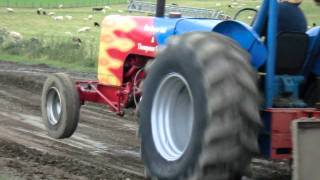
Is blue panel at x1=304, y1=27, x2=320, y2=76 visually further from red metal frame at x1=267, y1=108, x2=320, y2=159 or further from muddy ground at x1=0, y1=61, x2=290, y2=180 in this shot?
muddy ground at x1=0, y1=61, x2=290, y2=180

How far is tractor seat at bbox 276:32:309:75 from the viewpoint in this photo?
5.05 meters

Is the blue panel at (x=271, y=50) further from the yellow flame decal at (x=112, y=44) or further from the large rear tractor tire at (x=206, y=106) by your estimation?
the yellow flame decal at (x=112, y=44)

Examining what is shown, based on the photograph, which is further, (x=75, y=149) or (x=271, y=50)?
(x=75, y=149)

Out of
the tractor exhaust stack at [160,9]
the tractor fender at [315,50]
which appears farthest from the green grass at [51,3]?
the tractor fender at [315,50]

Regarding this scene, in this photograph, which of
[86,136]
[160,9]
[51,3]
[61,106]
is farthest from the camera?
[51,3]

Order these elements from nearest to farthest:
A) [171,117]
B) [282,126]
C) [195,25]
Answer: [282,126], [171,117], [195,25]

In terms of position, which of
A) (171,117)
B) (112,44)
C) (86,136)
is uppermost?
(112,44)

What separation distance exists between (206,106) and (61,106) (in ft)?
11.7

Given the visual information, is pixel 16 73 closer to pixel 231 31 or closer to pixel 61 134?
pixel 61 134

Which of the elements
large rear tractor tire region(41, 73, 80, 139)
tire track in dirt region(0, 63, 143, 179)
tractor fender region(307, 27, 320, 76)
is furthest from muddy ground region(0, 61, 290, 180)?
tractor fender region(307, 27, 320, 76)

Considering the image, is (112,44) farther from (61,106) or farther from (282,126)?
(282,126)

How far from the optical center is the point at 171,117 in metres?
4.96

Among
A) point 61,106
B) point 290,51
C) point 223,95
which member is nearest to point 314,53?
point 290,51

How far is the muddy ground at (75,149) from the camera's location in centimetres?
651
